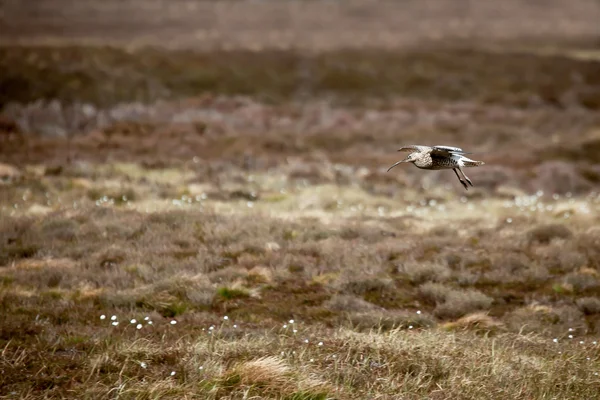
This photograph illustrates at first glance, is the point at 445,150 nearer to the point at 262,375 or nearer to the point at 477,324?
the point at 262,375

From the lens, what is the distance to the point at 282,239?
12.6 meters

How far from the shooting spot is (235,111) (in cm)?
3412

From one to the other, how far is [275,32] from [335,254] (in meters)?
56.4

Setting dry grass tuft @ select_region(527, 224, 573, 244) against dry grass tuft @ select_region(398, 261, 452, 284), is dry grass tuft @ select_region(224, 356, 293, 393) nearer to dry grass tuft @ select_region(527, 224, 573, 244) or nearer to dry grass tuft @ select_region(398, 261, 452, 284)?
dry grass tuft @ select_region(398, 261, 452, 284)

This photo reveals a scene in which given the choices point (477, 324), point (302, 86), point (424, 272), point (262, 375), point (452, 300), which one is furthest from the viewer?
point (302, 86)

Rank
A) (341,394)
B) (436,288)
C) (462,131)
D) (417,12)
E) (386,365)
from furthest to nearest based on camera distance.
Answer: (417,12) < (462,131) < (436,288) < (386,365) < (341,394)

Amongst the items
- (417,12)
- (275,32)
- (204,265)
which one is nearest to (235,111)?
(204,265)

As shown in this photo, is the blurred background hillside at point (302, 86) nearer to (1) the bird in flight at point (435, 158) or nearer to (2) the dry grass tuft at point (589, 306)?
(2) the dry grass tuft at point (589, 306)

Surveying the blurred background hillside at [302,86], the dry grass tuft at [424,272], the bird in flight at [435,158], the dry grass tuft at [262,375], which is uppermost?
the bird in flight at [435,158]

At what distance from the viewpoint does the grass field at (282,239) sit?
6.48 meters

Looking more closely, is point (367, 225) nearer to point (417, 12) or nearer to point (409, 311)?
point (409, 311)

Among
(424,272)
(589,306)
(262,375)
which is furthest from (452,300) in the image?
(262,375)

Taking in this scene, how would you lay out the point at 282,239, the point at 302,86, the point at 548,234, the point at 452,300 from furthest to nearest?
the point at 302,86 < the point at 548,234 < the point at 282,239 < the point at 452,300

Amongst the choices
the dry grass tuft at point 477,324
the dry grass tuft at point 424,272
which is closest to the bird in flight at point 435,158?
the dry grass tuft at point 477,324
